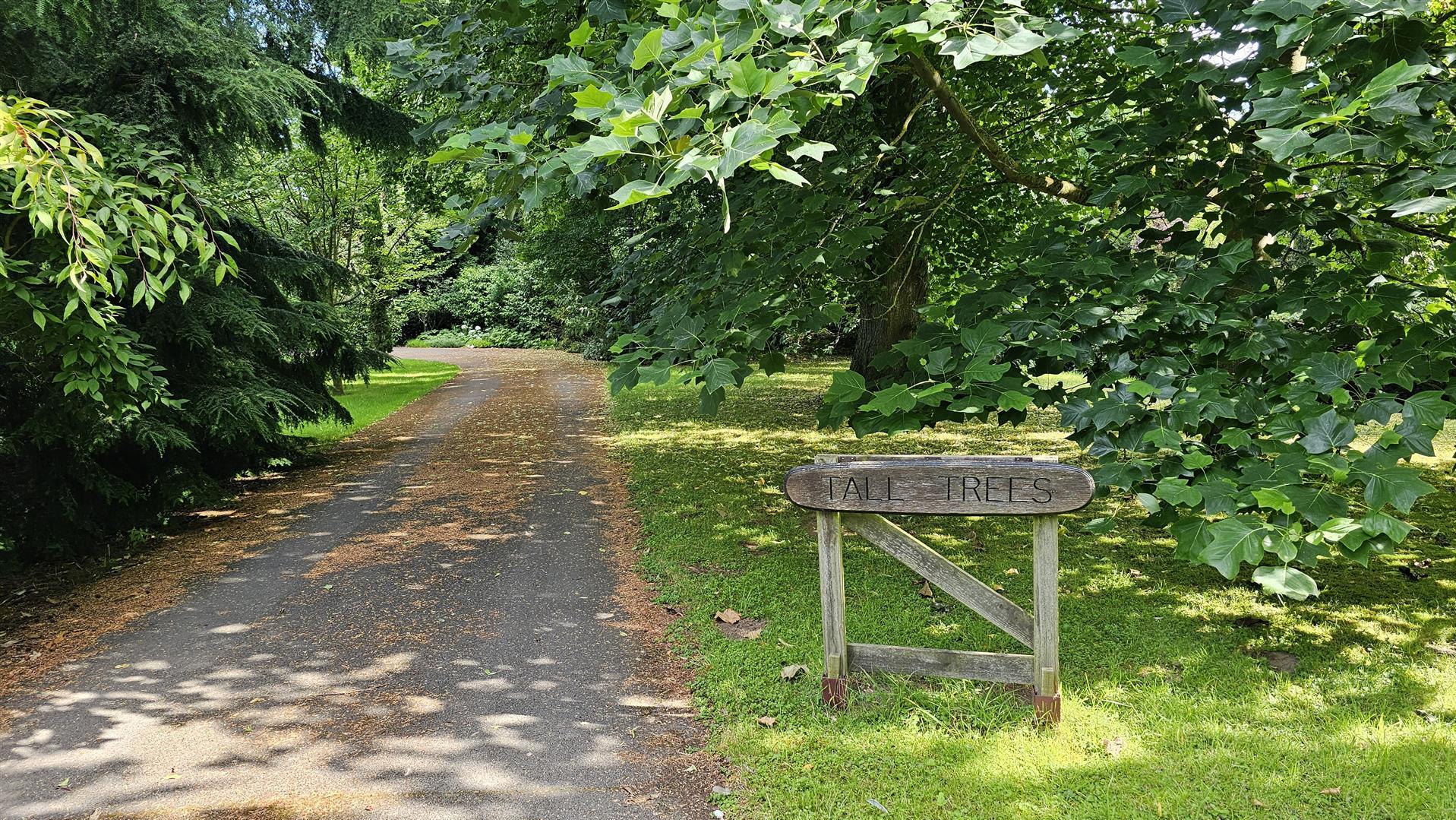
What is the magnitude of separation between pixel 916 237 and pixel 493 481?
5.60m

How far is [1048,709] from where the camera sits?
360 centimetres

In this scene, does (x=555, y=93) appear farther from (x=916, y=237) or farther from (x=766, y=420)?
(x=766, y=420)

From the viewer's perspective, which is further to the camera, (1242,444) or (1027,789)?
(1242,444)

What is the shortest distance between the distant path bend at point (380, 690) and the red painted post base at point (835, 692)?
634mm

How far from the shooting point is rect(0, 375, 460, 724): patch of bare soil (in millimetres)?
4926

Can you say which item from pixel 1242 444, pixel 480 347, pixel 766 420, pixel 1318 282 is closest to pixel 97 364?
pixel 1242 444

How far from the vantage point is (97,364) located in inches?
184

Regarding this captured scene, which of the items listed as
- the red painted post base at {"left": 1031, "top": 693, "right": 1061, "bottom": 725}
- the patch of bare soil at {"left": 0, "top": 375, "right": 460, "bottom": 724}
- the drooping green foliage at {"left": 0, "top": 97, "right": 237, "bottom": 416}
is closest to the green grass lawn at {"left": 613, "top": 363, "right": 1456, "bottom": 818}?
the red painted post base at {"left": 1031, "top": 693, "right": 1061, "bottom": 725}

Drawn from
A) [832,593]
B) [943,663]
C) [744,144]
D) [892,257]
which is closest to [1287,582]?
[943,663]

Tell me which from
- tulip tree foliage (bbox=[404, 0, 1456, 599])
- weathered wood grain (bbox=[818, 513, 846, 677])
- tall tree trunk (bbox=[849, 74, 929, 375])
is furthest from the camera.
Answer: tall tree trunk (bbox=[849, 74, 929, 375])

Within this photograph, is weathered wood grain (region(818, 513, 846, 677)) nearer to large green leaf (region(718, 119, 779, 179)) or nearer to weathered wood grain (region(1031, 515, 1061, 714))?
weathered wood grain (region(1031, 515, 1061, 714))

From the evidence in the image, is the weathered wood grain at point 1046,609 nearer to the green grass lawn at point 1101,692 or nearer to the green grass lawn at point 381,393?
the green grass lawn at point 1101,692

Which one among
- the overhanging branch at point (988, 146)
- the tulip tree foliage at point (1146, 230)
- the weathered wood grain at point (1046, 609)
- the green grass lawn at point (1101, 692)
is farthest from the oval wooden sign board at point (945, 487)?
the overhanging branch at point (988, 146)

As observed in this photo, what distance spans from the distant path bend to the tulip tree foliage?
5.47 ft
